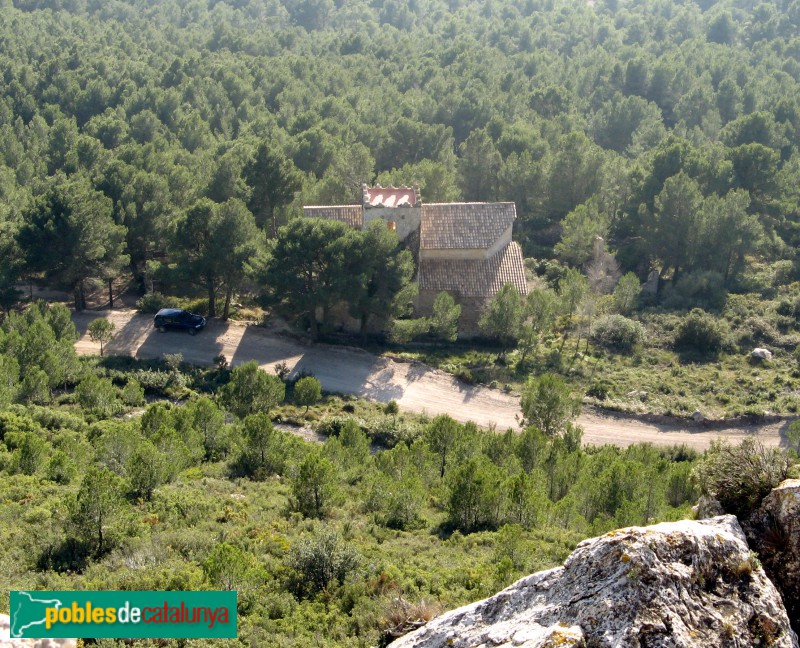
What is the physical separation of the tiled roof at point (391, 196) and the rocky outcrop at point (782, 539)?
135ft

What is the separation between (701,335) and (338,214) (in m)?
21.2

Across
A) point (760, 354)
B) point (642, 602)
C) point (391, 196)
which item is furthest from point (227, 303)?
point (642, 602)

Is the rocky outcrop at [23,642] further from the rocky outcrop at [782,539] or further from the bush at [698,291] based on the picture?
the bush at [698,291]

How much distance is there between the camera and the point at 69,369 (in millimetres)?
40500

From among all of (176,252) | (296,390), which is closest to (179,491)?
(296,390)

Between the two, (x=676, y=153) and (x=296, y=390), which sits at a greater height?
(x=676, y=153)

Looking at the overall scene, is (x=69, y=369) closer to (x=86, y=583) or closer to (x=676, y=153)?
(x=86, y=583)

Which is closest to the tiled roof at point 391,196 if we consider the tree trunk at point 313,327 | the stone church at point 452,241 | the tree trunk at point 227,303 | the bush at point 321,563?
the stone church at point 452,241

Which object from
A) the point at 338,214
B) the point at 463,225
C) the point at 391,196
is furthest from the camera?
the point at 391,196

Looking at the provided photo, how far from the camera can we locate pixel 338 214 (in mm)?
51969

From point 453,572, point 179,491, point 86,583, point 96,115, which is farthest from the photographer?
point 96,115

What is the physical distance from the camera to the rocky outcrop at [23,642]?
11.4m

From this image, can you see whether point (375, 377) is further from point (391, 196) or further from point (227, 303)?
point (391, 196)

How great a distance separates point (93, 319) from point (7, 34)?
6690 centimetres
